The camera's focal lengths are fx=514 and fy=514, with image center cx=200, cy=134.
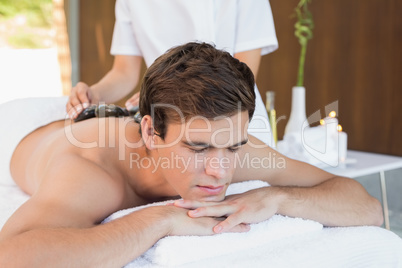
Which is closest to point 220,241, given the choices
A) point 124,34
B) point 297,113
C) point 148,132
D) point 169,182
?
point 169,182

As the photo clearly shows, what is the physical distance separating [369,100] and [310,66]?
57 cm

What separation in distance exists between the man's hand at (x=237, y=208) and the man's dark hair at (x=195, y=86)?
0.69 ft

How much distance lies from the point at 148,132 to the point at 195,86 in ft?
0.74

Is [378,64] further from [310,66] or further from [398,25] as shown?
[310,66]

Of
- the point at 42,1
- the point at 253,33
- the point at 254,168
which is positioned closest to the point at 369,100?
the point at 253,33

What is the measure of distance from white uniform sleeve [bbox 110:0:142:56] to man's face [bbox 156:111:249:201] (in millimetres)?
923

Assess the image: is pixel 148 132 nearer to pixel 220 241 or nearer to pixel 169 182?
pixel 169 182

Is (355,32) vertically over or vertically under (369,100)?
over

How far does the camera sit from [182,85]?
50.6 inches

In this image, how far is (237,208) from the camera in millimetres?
1230

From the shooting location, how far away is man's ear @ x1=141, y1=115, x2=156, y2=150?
4.58ft

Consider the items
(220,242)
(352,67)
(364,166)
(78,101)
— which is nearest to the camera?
(220,242)

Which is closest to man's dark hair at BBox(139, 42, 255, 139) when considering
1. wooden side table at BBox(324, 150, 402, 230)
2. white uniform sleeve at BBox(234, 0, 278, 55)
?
white uniform sleeve at BBox(234, 0, 278, 55)

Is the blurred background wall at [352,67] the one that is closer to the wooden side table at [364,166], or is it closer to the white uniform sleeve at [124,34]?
the wooden side table at [364,166]
